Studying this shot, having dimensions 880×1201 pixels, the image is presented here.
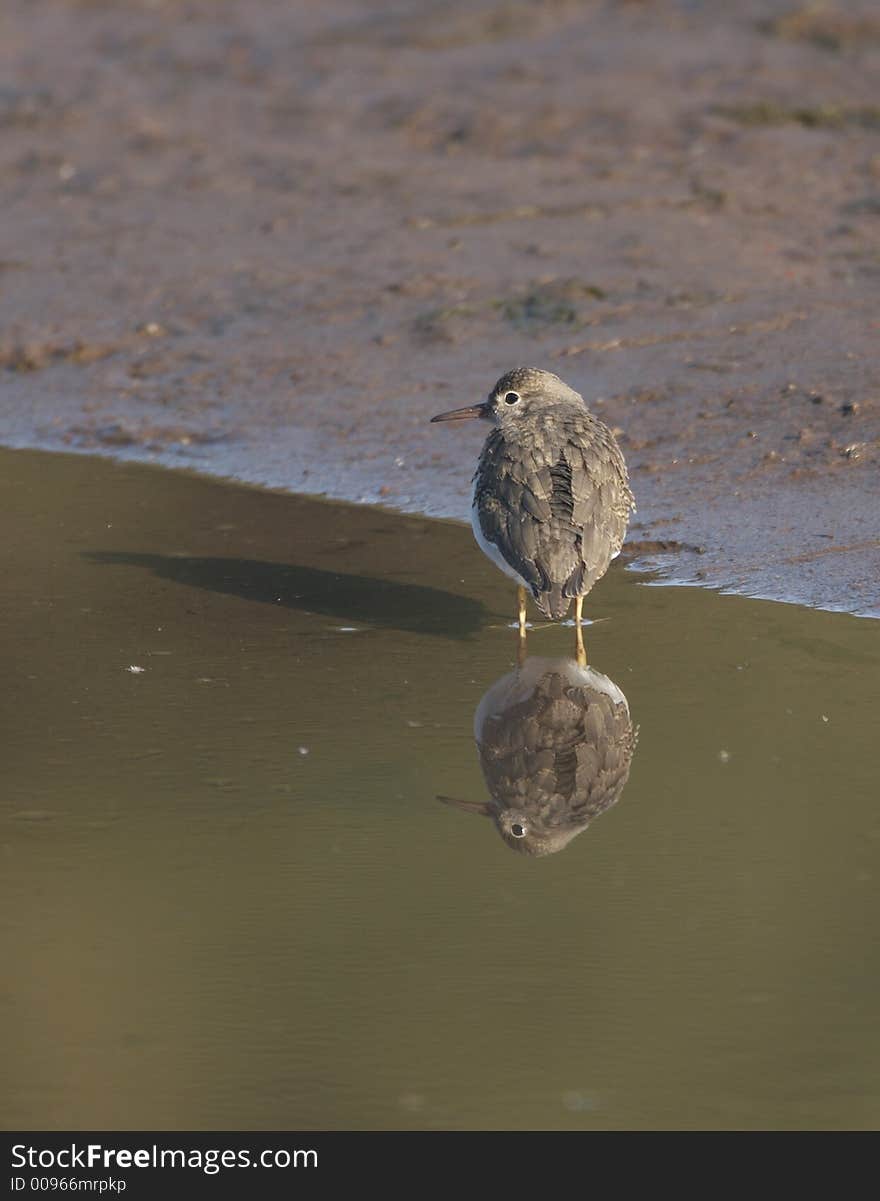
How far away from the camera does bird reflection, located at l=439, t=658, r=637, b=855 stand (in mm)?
5754

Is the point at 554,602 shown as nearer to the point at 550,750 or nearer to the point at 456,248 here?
the point at 550,750

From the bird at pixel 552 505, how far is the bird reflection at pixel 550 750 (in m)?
0.28

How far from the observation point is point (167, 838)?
220 inches

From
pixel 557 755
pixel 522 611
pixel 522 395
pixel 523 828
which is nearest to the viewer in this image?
pixel 523 828

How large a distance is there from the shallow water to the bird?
1.11ft

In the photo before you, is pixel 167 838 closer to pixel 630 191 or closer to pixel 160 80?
pixel 630 191

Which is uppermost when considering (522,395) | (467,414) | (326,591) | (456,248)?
(522,395)

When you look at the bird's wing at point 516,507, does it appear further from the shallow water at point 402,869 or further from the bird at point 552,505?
the shallow water at point 402,869

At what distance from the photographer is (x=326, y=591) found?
7.93m

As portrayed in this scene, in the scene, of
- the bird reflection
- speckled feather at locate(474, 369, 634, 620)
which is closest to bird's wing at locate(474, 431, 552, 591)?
speckled feather at locate(474, 369, 634, 620)

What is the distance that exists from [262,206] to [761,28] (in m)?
4.53

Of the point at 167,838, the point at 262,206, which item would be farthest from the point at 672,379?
the point at 167,838

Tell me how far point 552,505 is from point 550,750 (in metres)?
1.26

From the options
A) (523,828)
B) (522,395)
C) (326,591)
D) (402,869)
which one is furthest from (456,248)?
(402,869)
